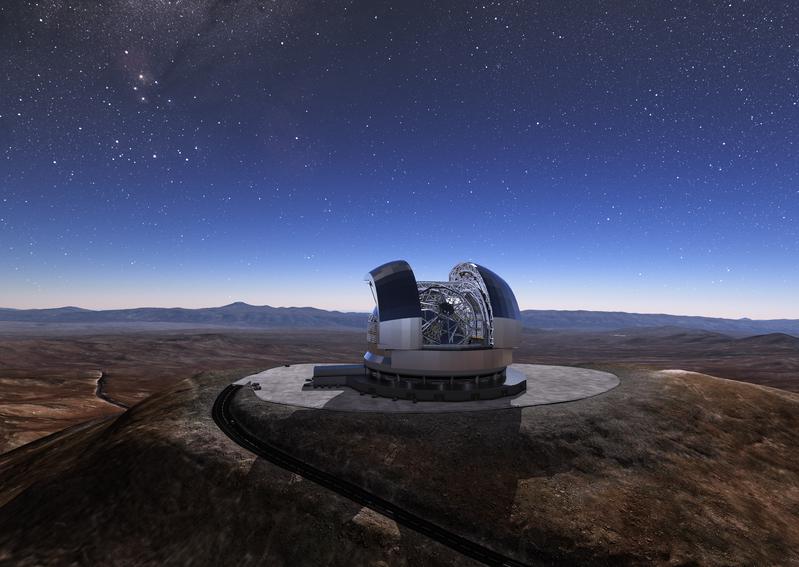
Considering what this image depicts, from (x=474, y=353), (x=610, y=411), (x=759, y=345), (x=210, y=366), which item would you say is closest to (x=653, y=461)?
(x=610, y=411)

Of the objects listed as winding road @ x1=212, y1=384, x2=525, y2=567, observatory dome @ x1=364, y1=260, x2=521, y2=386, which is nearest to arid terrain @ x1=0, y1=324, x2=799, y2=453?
observatory dome @ x1=364, y1=260, x2=521, y2=386

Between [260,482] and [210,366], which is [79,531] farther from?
[210,366]

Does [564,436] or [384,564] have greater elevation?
[564,436]

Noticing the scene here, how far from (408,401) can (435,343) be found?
775 centimetres

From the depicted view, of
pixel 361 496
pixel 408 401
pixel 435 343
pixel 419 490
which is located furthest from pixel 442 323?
pixel 361 496

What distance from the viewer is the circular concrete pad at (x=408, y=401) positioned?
25000 mm

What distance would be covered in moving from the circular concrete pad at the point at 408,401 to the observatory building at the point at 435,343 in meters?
0.95

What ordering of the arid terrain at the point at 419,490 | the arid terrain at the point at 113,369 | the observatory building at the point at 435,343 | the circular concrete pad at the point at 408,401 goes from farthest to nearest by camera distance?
the arid terrain at the point at 113,369
the observatory building at the point at 435,343
the circular concrete pad at the point at 408,401
the arid terrain at the point at 419,490

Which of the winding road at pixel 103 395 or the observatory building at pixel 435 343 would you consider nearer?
the observatory building at pixel 435 343

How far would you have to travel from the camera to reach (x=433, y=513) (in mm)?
16203

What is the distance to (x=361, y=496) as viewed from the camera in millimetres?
17078

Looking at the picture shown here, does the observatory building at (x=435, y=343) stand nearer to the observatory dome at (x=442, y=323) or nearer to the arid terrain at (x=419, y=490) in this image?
the observatory dome at (x=442, y=323)

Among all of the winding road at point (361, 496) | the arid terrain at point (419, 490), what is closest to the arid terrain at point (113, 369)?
the arid terrain at point (419, 490)

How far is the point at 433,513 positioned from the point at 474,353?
42.5ft
